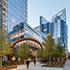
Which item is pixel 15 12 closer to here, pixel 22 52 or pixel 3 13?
pixel 3 13

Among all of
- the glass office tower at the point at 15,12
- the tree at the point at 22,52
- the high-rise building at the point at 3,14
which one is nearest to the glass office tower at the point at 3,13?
the high-rise building at the point at 3,14

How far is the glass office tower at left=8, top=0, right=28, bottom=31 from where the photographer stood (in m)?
137

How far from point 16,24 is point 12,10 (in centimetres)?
1395

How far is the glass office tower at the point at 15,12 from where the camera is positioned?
451 feet

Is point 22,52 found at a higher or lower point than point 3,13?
lower

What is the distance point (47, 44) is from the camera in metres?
49.2

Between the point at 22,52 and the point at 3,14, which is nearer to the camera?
the point at 22,52

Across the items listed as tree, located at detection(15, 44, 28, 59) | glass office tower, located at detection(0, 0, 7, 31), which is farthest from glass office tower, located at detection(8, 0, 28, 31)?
tree, located at detection(15, 44, 28, 59)

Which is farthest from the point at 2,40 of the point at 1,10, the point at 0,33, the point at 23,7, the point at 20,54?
the point at 23,7

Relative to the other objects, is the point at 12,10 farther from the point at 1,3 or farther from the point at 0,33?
the point at 0,33

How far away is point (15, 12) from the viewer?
14825 cm

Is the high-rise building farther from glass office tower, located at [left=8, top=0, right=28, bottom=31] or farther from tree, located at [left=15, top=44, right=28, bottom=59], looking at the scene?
tree, located at [left=15, top=44, right=28, bottom=59]

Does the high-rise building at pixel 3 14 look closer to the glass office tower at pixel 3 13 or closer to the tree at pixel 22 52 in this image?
the glass office tower at pixel 3 13

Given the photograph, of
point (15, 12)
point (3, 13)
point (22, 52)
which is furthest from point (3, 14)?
point (22, 52)
